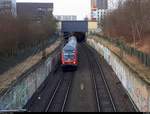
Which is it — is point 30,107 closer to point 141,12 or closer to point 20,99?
point 20,99

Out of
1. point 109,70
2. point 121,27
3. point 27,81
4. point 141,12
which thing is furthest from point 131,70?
point 121,27

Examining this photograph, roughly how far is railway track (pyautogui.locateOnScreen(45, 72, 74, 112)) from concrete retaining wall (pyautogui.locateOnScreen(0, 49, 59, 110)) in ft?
5.23

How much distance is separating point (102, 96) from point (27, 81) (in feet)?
19.9

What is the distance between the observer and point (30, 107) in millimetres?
26406

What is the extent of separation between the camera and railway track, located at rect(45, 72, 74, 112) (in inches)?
1038

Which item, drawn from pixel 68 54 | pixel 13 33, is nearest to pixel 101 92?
pixel 13 33

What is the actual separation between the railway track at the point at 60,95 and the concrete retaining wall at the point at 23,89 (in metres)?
1.59

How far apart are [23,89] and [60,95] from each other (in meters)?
5.68

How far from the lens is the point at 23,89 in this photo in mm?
26094

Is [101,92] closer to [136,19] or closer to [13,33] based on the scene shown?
[13,33]

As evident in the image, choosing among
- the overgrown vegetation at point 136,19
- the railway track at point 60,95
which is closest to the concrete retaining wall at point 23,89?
the railway track at point 60,95

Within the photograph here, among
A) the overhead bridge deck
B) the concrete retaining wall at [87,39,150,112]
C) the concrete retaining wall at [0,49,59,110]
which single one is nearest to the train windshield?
the concrete retaining wall at [0,49,59,110]

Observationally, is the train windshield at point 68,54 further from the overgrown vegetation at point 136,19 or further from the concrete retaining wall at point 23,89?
the overgrown vegetation at point 136,19

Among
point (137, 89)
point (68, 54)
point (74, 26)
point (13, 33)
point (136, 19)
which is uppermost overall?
point (136, 19)
